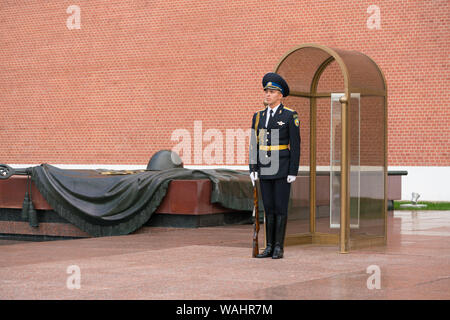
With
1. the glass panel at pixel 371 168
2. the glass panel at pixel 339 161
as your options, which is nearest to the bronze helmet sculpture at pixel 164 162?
the glass panel at pixel 339 161

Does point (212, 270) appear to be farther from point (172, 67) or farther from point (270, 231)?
point (172, 67)

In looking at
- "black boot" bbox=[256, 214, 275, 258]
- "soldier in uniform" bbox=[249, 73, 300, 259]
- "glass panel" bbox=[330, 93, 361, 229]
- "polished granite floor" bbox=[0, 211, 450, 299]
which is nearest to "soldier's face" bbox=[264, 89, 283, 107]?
"soldier in uniform" bbox=[249, 73, 300, 259]

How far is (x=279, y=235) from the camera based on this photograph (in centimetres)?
755

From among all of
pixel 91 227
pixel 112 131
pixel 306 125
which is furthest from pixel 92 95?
pixel 306 125

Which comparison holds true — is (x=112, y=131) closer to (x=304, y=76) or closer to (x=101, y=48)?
(x=101, y=48)

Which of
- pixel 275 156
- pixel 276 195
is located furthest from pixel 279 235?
pixel 275 156

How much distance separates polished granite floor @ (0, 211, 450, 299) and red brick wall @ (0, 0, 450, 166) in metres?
9.87

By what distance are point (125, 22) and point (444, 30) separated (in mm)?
9553

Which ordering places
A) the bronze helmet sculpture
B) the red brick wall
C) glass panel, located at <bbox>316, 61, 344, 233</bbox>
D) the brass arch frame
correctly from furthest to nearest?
1. the red brick wall
2. the bronze helmet sculpture
3. glass panel, located at <bbox>316, 61, 344, 233</bbox>
4. the brass arch frame

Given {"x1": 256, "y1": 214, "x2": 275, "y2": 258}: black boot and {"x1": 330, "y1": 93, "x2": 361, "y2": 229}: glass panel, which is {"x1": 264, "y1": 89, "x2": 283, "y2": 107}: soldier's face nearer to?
{"x1": 330, "y1": 93, "x2": 361, "y2": 229}: glass panel

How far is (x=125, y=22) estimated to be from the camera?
922 inches

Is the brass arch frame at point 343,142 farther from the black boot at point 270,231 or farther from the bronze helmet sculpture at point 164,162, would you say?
the bronze helmet sculpture at point 164,162

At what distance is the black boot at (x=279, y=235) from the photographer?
24.4ft

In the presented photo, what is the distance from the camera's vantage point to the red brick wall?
62.5 feet
